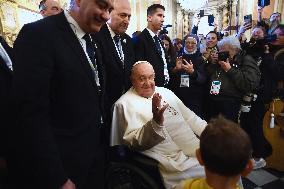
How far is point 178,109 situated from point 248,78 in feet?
3.74

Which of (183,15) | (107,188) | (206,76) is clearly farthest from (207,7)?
(107,188)

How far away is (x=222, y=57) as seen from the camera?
3.32 meters

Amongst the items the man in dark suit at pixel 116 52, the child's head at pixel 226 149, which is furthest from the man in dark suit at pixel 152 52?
the child's head at pixel 226 149

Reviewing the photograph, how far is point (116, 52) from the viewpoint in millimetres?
2557

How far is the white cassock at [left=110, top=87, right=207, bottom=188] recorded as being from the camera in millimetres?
1940

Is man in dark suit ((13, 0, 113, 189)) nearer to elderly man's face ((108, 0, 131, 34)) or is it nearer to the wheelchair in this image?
the wheelchair

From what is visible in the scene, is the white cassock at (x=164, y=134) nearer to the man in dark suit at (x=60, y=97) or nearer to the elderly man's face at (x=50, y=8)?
the man in dark suit at (x=60, y=97)

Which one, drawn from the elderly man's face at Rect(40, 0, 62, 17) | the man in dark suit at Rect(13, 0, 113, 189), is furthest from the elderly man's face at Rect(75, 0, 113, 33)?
the elderly man's face at Rect(40, 0, 62, 17)

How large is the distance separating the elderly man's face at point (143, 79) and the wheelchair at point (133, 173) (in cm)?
54

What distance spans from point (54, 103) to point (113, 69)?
1.12 meters

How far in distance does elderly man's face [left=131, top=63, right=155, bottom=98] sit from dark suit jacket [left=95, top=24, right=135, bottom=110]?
0.15 m

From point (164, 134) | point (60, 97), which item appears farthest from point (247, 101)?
point (60, 97)

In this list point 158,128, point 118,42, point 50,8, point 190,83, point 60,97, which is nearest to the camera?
point 60,97

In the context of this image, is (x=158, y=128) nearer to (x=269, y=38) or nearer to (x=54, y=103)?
(x=54, y=103)
